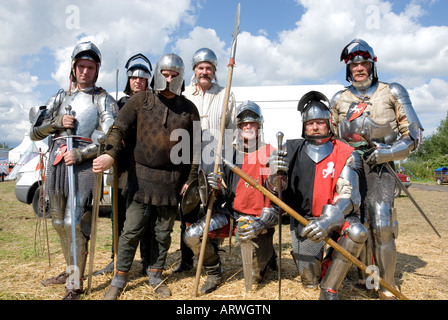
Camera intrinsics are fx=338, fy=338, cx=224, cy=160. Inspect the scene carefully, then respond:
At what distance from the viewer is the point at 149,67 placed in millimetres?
3887

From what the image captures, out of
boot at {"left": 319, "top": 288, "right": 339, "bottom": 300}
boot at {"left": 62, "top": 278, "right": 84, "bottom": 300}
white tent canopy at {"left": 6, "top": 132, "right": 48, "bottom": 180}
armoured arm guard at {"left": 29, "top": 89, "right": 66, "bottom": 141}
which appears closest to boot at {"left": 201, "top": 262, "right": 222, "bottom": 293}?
boot at {"left": 319, "top": 288, "right": 339, "bottom": 300}

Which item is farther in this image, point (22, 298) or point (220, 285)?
point (220, 285)

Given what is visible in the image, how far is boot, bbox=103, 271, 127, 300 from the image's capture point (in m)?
2.84

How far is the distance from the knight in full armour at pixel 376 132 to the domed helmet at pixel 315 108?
0.29m

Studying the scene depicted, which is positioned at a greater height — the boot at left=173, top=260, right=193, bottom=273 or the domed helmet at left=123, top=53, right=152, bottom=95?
the domed helmet at left=123, top=53, right=152, bottom=95

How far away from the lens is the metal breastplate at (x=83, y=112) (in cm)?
312

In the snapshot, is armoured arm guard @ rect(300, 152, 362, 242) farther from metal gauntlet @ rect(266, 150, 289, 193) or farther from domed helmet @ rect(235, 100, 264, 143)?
domed helmet @ rect(235, 100, 264, 143)

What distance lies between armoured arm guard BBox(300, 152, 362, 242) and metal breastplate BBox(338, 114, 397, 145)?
269mm

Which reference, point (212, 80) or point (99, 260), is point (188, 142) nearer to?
point (212, 80)

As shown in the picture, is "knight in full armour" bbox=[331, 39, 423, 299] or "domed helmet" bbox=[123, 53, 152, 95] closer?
"knight in full armour" bbox=[331, 39, 423, 299]

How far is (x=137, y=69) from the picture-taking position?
3.82 metres

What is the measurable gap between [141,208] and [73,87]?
55.5 inches
